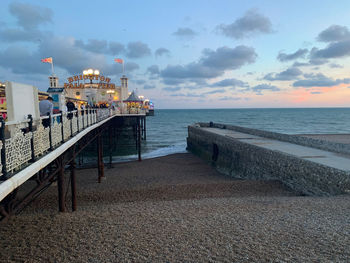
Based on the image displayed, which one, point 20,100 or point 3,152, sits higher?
point 20,100

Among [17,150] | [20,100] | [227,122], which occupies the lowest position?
[227,122]

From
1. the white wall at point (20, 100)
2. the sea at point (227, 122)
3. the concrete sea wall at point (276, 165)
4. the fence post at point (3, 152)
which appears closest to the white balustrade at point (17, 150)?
the fence post at point (3, 152)

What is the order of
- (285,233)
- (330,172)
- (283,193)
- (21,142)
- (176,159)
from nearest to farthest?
(21,142), (285,233), (330,172), (283,193), (176,159)

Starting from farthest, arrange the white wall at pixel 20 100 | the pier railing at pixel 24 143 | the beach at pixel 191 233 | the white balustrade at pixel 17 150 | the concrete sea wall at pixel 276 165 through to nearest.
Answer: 1. the concrete sea wall at pixel 276 165
2. the white wall at pixel 20 100
3. the beach at pixel 191 233
4. the white balustrade at pixel 17 150
5. the pier railing at pixel 24 143

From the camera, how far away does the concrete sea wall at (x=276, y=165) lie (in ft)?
30.7

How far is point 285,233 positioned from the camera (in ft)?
19.7

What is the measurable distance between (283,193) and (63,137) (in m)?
8.68

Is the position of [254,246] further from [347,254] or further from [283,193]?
[283,193]

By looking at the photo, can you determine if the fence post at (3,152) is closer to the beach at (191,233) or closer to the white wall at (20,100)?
the white wall at (20,100)

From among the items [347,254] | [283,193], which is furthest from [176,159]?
[347,254]

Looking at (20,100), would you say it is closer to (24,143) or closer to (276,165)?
(24,143)

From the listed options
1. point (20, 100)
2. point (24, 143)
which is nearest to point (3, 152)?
point (24, 143)

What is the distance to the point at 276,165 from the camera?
12.6m

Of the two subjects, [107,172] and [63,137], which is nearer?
[63,137]
